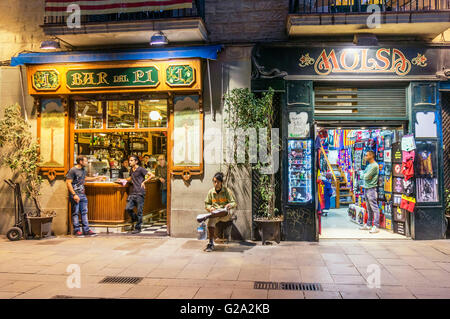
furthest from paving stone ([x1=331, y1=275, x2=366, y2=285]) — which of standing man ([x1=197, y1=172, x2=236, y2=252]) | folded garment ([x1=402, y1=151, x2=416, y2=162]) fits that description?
folded garment ([x1=402, y1=151, x2=416, y2=162])

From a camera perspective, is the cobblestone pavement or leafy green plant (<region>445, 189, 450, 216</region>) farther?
leafy green plant (<region>445, 189, 450, 216</region>)

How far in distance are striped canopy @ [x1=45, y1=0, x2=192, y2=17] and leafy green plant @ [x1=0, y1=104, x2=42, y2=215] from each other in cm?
274

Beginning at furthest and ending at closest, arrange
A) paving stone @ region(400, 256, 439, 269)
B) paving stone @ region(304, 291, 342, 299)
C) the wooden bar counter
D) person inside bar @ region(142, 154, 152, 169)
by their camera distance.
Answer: person inside bar @ region(142, 154, 152, 169)
the wooden bar counter
paving stone @ region(400, 256, 439, 269)
paving stone @ region(304, 291, 342, 299)

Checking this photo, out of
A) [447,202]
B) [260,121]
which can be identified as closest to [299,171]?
[260,121]

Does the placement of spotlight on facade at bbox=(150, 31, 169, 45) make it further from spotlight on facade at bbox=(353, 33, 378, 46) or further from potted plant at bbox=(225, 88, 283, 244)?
spotlight on facade at bbox=(353, 33, 378, 46)

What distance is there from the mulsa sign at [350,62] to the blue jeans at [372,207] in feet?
10.1

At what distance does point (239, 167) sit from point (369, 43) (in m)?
4.36

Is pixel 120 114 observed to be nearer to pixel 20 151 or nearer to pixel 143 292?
pixel 20 151

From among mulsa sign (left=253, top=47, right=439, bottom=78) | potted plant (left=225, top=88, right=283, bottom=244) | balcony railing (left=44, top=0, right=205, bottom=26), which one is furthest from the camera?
balcony railing (left=44, top=0, right=205, bottom=26)

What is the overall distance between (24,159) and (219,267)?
19.7ft

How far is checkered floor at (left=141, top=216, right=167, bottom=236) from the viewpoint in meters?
9.18
